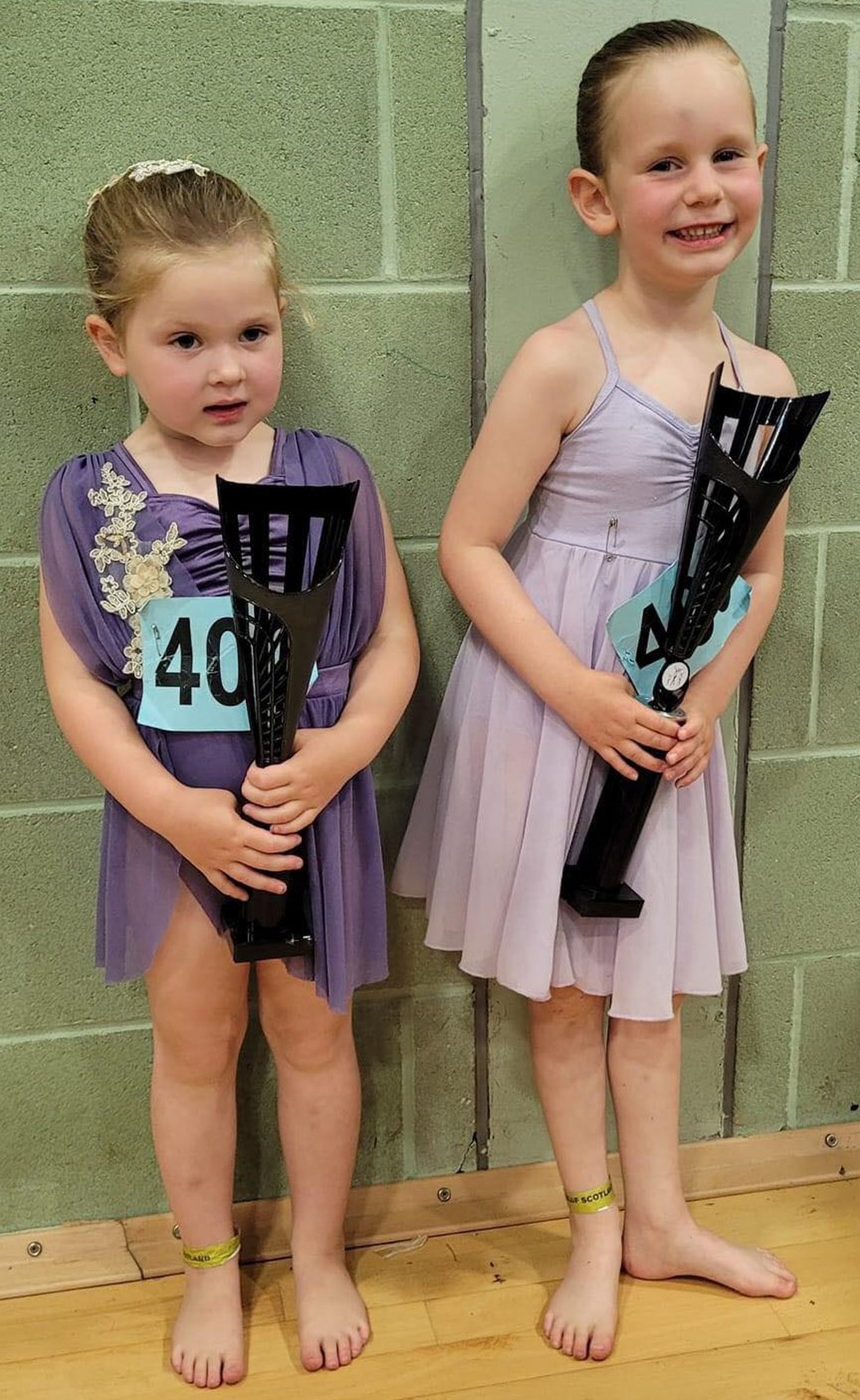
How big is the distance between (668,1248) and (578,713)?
682 mm

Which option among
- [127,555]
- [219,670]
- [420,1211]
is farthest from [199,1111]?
[127,555]

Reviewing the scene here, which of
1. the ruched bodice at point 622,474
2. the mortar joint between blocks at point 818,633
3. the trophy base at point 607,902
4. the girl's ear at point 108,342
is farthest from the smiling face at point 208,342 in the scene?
the mortar joint between blocks at point 818,633

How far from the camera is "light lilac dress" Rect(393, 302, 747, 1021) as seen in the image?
4.16ft

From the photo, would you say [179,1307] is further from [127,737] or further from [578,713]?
[578,713]

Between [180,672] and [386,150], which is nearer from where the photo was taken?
[180,672]

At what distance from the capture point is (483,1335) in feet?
4.62

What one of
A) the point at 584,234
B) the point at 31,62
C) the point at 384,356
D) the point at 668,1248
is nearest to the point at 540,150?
the point at 584,234

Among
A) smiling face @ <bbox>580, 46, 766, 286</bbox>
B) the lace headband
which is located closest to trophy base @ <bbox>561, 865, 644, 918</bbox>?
smiling face @ <bbox>580, 46, 766, 286</bbox>

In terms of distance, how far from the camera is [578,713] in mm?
1248

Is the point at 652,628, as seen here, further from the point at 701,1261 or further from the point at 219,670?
the point at 701,1261

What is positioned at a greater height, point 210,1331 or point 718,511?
point 718,511

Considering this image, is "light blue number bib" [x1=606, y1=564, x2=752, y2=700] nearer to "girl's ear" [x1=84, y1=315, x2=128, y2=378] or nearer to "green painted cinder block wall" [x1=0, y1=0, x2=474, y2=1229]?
"green painted cinder block wall" [x1=0, y1=0, x2=474, y2=1229]

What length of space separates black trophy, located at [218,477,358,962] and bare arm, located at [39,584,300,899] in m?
0.07

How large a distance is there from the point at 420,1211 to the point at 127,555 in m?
0.94
